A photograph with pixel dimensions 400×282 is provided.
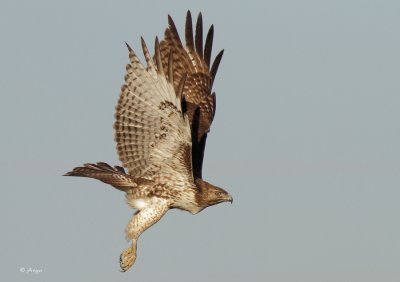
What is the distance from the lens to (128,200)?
15.4 meters

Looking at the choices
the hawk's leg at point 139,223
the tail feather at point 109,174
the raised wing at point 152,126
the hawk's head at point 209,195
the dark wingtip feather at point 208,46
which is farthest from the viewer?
the dark wingtip feather at point 208,46

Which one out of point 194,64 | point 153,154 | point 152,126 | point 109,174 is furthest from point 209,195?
point 194,64

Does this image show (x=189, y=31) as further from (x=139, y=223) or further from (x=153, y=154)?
(x=139, y=223)

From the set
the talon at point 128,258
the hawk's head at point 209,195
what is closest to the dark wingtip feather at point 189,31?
the hawk's head at point 209,195

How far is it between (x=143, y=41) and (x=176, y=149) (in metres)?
1.49

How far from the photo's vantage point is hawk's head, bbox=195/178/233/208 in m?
15.3

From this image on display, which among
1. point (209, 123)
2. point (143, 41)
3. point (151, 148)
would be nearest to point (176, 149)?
point (151, 148)

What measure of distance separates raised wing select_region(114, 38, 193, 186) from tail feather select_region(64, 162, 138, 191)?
141 millimetres

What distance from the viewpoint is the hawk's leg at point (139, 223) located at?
15.2 m

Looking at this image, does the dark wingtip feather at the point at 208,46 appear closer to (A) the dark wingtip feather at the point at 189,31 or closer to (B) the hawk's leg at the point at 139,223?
(A) the dark wingtip feather at the point at 189,31

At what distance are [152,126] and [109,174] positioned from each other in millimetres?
1125

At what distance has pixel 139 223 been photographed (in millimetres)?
15148

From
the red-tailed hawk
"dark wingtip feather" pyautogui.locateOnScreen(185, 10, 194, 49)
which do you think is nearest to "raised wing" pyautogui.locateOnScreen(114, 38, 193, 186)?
the red-tailed hawk

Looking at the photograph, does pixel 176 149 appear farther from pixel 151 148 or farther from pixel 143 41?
pixel 143 41
